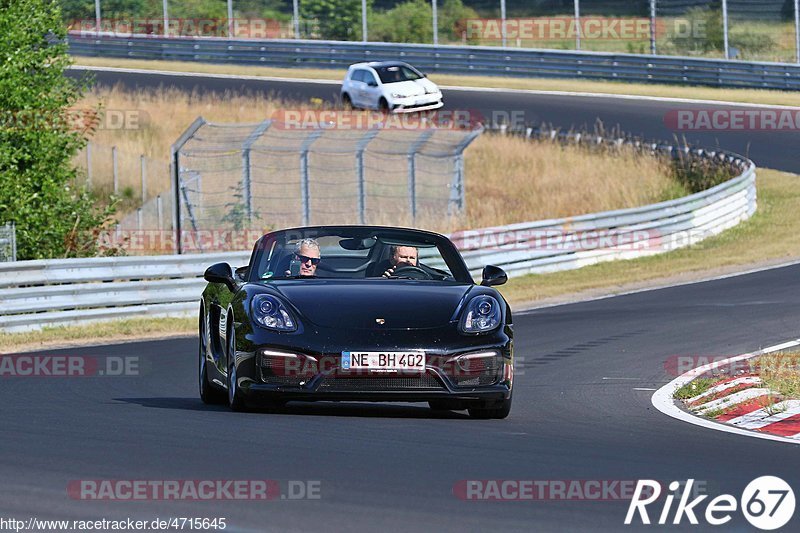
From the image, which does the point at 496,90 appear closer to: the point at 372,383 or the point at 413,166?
the point at 413,166

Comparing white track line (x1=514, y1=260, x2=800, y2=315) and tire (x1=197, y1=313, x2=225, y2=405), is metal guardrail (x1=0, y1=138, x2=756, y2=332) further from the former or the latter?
tire (x1=197, y1=313, x2=225, y2=405)

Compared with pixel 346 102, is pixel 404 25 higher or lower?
higher

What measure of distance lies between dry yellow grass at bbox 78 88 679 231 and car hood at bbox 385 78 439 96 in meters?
3.36

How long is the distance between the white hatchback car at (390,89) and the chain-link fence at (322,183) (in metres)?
8.58

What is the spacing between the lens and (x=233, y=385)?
9.89 metres

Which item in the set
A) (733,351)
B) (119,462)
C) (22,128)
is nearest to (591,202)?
(22,128)

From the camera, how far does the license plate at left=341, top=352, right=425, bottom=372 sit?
9.34 m

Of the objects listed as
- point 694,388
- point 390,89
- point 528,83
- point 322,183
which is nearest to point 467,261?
point 322,183

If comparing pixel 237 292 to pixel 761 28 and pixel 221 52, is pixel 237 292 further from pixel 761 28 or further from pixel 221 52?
pixel 221 52

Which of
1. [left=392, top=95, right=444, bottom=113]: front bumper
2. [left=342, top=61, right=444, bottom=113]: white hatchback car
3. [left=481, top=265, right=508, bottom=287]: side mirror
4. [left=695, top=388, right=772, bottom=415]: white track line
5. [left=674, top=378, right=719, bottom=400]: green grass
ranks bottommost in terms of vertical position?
[left=674, top=378, right=719, bottom=400]: green grass

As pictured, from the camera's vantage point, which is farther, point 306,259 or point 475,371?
point 306,259

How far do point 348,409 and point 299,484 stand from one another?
3.60m

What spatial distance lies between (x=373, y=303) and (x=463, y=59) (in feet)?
136

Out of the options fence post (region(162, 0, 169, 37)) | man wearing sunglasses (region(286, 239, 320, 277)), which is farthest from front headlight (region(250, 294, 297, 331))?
fence post (region(162, 0, 169, 37))
